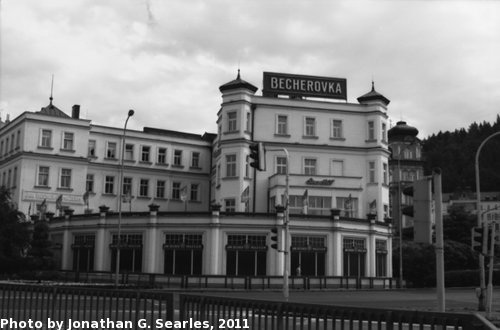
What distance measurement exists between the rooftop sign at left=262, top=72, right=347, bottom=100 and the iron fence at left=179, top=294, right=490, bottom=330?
5498 centimetres

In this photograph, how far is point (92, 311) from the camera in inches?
360

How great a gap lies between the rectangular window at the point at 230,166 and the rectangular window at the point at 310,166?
7.27m

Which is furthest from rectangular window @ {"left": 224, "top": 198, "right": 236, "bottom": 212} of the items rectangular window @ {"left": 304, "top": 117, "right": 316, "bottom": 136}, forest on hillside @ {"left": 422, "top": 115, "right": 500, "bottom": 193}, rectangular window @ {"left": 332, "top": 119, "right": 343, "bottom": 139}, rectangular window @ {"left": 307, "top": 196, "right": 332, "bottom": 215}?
forest on hillside @ {"left": 422, "top": 115, "right": 500, "bottom": 193}

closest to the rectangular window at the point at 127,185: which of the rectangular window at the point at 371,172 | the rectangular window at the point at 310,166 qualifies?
the rectangular window at the point at 310,166

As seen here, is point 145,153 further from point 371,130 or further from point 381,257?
point 381,257

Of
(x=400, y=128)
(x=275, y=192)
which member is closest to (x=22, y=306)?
(x=275, y=192)

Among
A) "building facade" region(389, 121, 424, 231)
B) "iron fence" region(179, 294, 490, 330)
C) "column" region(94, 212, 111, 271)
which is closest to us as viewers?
"iron fence" region(179, 294, 490, 330)

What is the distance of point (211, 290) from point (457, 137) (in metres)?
124

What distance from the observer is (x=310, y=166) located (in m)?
62.5

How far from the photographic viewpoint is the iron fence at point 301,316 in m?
6.00

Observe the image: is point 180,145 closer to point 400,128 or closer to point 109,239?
point 109,239

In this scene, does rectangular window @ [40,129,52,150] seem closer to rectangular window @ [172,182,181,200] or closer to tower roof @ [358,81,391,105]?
rectangular window @ [172,182,181,200]

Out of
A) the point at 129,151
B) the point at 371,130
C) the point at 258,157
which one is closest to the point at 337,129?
the point at 371,130

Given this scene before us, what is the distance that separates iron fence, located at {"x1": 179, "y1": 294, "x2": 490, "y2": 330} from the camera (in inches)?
236
